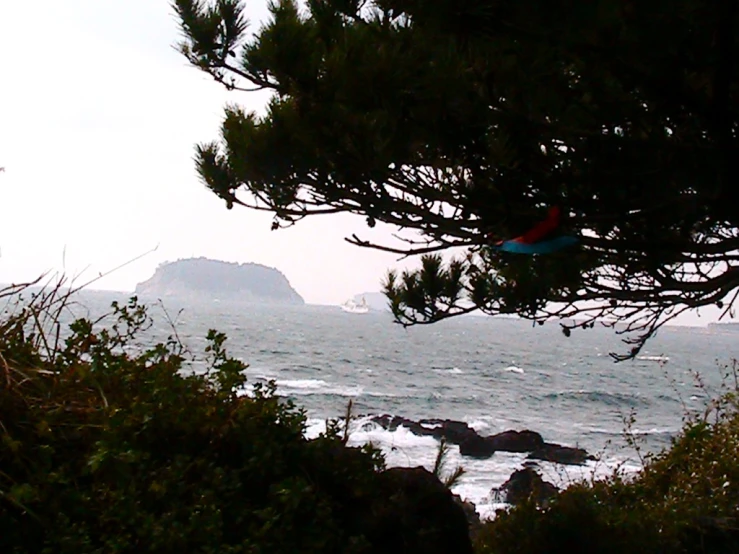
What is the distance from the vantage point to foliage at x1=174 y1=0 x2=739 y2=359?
251cm

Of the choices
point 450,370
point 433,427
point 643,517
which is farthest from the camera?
point 450,370

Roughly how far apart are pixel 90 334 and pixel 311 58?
4.80 ft

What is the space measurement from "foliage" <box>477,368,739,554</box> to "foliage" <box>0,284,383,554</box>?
0.93m

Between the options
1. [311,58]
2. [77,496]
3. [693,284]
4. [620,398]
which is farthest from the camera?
[620,398]

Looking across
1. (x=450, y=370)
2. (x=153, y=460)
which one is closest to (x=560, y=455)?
(x=153, y=460)

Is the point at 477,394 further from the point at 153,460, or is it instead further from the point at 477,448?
the point at 153,460

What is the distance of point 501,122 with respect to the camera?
304 centimetres

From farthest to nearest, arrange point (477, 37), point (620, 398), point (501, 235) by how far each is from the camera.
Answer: point (620, 398), point (501, 235), point (477, 37)

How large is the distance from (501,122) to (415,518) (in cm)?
163

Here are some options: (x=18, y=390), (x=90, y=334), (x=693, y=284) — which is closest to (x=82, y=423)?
(x=18, y=390)

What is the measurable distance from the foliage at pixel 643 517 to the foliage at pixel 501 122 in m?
1.11

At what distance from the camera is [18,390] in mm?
2521

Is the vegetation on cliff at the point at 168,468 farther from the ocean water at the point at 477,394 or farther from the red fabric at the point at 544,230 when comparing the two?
the ocean water at the point at 477,394

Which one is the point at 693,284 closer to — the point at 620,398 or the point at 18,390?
the point at 18,390
